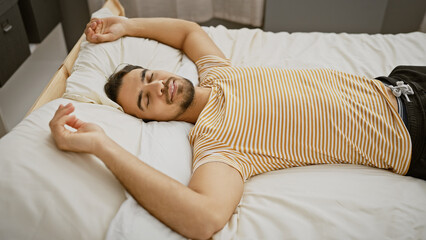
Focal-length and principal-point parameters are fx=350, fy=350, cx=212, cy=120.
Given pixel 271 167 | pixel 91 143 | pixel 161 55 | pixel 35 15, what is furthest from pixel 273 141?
pixel 35 15

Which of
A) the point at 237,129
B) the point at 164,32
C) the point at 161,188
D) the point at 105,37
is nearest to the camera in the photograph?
the point at 161,188

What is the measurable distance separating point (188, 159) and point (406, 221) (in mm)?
672

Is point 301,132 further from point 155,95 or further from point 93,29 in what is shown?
point 93,29

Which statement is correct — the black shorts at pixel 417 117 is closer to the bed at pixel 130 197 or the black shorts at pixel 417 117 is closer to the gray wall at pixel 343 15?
the bed at pixel 130 197

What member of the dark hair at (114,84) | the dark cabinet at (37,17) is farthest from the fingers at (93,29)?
the dark cabinet at (37,17)

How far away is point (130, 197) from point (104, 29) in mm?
953

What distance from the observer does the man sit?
0.96 m

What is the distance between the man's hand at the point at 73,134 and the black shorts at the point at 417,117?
1.00 meters

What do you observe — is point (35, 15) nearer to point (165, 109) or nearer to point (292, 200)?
point (165, 109)

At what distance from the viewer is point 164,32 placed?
1.71 m

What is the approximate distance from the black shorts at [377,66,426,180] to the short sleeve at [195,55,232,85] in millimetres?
684

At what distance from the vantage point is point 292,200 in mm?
1033

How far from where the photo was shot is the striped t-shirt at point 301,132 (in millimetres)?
1176

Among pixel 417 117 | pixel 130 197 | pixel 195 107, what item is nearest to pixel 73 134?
pixel 130 197
